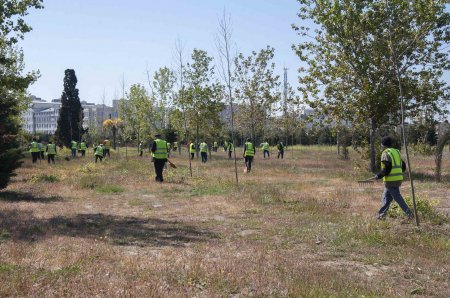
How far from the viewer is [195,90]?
1460 inches

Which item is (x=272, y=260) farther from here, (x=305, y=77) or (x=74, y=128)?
(x=74, y=128)

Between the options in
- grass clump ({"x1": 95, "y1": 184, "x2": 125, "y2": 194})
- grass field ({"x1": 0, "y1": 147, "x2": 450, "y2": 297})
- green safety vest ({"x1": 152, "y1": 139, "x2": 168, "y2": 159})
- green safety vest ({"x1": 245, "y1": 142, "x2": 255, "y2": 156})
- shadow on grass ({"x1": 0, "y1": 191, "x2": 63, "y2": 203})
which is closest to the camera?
grass field ({"x1": 0, "y1": 147, "x2": 450, "y2": 297})

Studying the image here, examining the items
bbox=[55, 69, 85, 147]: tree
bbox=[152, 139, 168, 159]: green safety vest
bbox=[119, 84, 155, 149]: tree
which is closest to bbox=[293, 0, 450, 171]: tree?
bbox=[152, 139, 168, 159]: green safety vest

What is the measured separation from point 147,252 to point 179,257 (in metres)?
0.68

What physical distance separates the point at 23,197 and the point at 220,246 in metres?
8.73

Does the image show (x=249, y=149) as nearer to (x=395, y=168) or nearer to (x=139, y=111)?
(x=395, y=168)

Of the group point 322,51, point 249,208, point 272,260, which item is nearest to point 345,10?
point 322,51

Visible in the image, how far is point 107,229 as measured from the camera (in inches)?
346

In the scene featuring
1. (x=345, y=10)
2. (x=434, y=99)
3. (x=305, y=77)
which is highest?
(x=345, y=10)

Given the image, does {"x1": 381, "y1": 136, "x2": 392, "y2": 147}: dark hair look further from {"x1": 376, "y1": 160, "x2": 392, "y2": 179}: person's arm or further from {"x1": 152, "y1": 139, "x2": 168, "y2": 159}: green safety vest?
{"x1": 152, "y1": 139, "x2": 168, "y2": 159}: green safety vest

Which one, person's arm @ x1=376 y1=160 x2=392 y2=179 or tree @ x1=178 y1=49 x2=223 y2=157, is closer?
person's arm @ x1=376 y1=160 x2=392 y2=179

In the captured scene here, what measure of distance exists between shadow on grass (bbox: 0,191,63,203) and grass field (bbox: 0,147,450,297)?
0.06 m

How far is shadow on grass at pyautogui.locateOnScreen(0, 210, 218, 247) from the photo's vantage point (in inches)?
306

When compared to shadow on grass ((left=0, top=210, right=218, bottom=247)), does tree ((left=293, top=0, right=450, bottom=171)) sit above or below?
above
